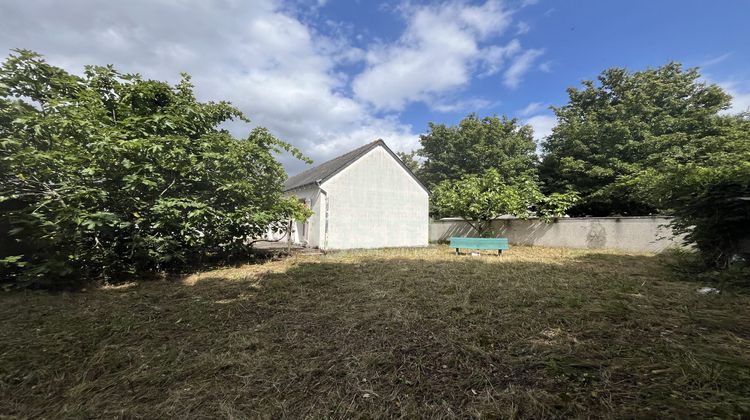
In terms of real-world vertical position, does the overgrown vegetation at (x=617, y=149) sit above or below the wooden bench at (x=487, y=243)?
above

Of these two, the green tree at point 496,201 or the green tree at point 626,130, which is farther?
the green tree at point 626,130

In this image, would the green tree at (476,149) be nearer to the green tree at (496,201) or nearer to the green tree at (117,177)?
the green tree at (496,201)

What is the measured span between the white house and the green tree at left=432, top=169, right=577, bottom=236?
1.89m

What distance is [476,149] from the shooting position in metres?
25.4

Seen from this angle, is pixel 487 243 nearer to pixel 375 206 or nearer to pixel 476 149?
pixel 375 206

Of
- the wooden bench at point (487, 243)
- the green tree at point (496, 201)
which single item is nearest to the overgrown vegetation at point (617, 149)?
the green tree at point (496, 201)

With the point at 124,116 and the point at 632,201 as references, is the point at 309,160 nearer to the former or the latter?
the point at 124,116

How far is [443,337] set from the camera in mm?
3666

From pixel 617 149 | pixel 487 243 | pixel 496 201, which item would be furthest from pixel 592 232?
pixel 617 149

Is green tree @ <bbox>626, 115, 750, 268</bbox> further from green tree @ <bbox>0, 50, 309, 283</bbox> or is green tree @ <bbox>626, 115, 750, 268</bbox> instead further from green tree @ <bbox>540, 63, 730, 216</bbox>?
green tree @ <bbox>0, 50, 309, 283</bbox>

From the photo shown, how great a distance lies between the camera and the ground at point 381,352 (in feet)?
7.94

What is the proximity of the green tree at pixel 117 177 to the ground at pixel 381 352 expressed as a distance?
1.20 metres

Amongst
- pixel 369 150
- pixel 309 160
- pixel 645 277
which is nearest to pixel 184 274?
pixel 309 160

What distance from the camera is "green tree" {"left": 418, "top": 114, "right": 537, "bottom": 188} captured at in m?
24.7
